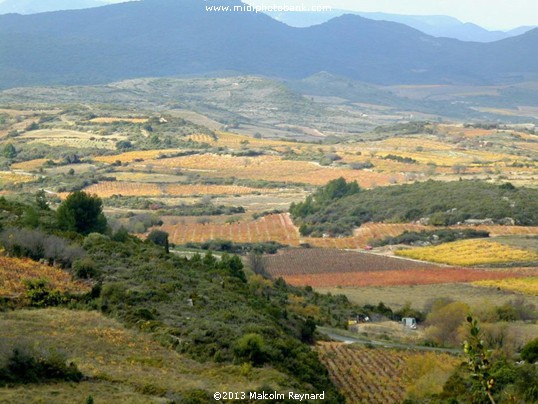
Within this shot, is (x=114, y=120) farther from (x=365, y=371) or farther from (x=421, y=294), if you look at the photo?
(x=365, y=371)

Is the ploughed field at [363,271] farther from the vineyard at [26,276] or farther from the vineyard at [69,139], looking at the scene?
the vineyard at [69,139]

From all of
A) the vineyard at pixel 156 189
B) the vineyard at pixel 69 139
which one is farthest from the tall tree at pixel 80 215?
the vineyard at pixel 69 139

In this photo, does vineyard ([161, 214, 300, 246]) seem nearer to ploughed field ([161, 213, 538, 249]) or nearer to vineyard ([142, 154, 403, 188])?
ploughed field ([161, 213, 538, 249])

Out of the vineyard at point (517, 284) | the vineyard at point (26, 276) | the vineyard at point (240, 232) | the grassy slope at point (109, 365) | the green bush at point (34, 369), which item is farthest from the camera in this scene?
the vineyard at point (240, 232)

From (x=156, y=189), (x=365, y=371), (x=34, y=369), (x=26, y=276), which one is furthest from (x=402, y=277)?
(x=156, y=189)

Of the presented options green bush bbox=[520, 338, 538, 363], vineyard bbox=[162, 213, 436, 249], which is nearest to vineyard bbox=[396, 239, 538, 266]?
vineyard bbox=[162, 213, 436, 249]

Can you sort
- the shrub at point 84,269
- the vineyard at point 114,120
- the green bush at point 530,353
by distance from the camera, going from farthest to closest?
1. the vineyard at point 114,120
2. the shrub at point 84,269
3. the green bush at point 530,353
